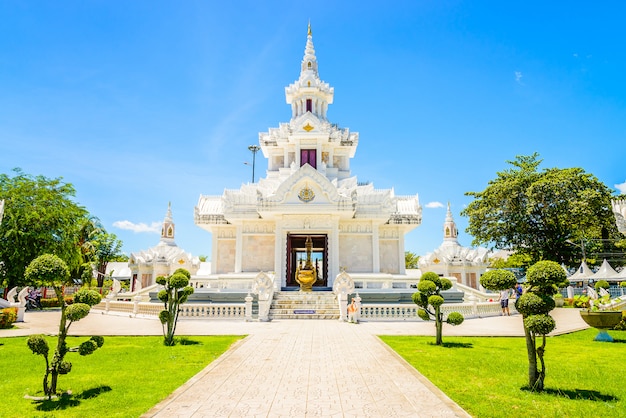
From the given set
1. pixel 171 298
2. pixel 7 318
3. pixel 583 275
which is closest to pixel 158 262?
pixel 7 318

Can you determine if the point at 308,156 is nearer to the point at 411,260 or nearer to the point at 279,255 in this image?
the point at 279,255

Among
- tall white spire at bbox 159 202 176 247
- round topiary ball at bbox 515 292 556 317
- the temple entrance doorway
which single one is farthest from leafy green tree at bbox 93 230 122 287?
round topiary ball at bbox 515 292 556 317

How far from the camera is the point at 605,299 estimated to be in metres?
14.4

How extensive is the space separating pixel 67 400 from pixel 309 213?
755 inches

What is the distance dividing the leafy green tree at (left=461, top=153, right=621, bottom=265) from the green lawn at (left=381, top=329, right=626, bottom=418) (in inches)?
905

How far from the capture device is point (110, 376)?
26.6ft

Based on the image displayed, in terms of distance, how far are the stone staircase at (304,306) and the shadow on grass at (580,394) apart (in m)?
13.7

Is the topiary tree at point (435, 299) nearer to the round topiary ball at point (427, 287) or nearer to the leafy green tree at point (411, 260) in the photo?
the round topiary ball at point (427, 287)

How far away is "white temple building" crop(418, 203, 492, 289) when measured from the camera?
36.2 meters

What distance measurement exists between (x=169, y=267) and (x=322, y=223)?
15.5m

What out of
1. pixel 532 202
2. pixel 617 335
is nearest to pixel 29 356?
pixel 617 335

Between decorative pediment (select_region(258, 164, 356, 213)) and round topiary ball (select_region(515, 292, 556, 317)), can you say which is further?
decorative pediment (select_region(258, 164, 356, 213))

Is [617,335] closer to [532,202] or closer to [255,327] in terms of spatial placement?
[255,327]

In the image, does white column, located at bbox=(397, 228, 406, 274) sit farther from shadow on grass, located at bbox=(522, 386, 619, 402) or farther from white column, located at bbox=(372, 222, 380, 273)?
shadow on grass, located at bbox=(522, 386, 619, 402)
